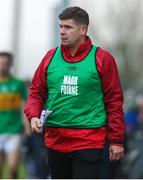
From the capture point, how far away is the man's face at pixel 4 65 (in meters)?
11.0

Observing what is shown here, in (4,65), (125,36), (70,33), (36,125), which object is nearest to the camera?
(36,125)

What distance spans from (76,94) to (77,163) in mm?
539

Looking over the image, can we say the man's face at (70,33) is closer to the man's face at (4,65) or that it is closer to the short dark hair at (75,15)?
the short dark hair at (75,15)

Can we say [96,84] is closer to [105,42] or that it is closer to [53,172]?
[53,172]

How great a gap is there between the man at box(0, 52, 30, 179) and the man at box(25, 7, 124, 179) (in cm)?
441

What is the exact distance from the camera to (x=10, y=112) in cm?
1117

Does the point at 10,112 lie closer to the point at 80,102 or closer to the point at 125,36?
the point at 80,102

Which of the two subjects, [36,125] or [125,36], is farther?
[125,36]

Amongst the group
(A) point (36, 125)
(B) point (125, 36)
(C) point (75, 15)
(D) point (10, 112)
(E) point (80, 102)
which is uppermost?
(C) point (75, 15)

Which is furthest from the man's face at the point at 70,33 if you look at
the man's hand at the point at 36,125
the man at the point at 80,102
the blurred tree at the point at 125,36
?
the blurred tree at the point at 125,36

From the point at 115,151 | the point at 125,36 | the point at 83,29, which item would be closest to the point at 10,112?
the point at 83,29

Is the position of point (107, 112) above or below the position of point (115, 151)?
above

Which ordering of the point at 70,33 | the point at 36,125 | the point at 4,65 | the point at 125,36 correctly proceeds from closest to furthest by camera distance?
1. the point at 36,125
2. the point at 70,33
3. the point at 4,65
4. the point at 125,36

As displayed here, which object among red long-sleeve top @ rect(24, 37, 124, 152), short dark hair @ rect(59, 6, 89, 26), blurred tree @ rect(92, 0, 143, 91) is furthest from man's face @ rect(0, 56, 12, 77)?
blurred tree @ rect(92, 0, 143, 91)
